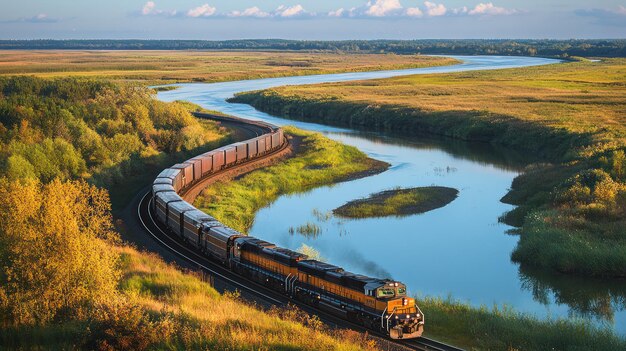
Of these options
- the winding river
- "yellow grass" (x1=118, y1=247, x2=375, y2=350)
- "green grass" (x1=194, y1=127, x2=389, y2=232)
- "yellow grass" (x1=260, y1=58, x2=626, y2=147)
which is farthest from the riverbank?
"yellow grass" (x1=260, y1=58, x2=626, y2=147)

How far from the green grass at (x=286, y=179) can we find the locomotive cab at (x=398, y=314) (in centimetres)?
2325

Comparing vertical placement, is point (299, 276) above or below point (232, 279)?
above

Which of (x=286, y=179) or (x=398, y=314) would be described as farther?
(x=286, y=179)

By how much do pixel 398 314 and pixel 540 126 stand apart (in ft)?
229

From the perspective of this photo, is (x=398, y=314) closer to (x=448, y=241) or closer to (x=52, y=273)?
(x=52, y=273)

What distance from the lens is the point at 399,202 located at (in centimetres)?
5612

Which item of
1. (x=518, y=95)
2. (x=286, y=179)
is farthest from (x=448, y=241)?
(x=518, y=95)

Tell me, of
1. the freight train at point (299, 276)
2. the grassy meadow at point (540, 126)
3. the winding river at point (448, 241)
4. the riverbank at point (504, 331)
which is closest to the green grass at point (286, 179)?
the winding river at point (448, 241)

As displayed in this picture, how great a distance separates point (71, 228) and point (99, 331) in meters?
4.42

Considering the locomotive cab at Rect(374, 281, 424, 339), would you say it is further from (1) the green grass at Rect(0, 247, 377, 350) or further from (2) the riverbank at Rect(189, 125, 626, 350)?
(2) the riverbank at Rect(189, 125, 626, 350)

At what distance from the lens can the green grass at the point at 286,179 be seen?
51.9 m

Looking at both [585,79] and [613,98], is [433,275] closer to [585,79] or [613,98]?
[613,98]

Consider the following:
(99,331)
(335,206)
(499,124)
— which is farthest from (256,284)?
(499,124)

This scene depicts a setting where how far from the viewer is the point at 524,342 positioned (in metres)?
24.2
